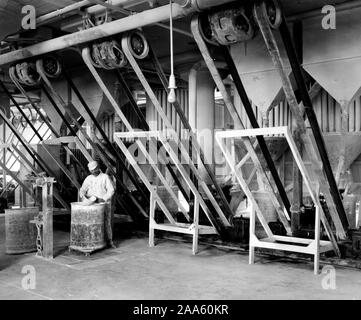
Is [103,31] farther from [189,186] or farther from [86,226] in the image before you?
[86,226]

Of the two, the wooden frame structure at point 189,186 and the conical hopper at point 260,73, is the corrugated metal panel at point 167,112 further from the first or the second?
the conical hopper at point 260,73

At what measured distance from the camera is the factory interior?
5.17 m

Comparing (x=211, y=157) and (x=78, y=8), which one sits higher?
(x=78, y=8)

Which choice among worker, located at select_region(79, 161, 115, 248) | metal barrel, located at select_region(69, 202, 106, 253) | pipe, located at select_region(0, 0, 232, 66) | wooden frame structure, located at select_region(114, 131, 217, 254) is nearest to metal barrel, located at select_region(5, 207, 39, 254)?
metal barrel, located at select_region(69, 202, 106, 253)

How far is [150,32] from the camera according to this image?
291 inches

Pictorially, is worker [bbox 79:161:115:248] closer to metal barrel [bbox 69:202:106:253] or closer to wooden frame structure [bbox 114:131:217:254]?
metal barrel [bbox 69:202:106:253]

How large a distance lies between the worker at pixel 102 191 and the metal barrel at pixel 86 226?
1.02 ft

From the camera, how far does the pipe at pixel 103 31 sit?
5375mm

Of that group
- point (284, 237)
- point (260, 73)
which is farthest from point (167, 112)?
point (284, 237)

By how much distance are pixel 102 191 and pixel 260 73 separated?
3.29 m

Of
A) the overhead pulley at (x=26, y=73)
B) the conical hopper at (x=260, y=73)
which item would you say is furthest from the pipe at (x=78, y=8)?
the conical hopper at (x=260, y=73)

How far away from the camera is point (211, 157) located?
908cm

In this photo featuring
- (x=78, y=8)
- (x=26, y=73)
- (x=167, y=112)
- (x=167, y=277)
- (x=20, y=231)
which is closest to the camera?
(x=167, y=277)
